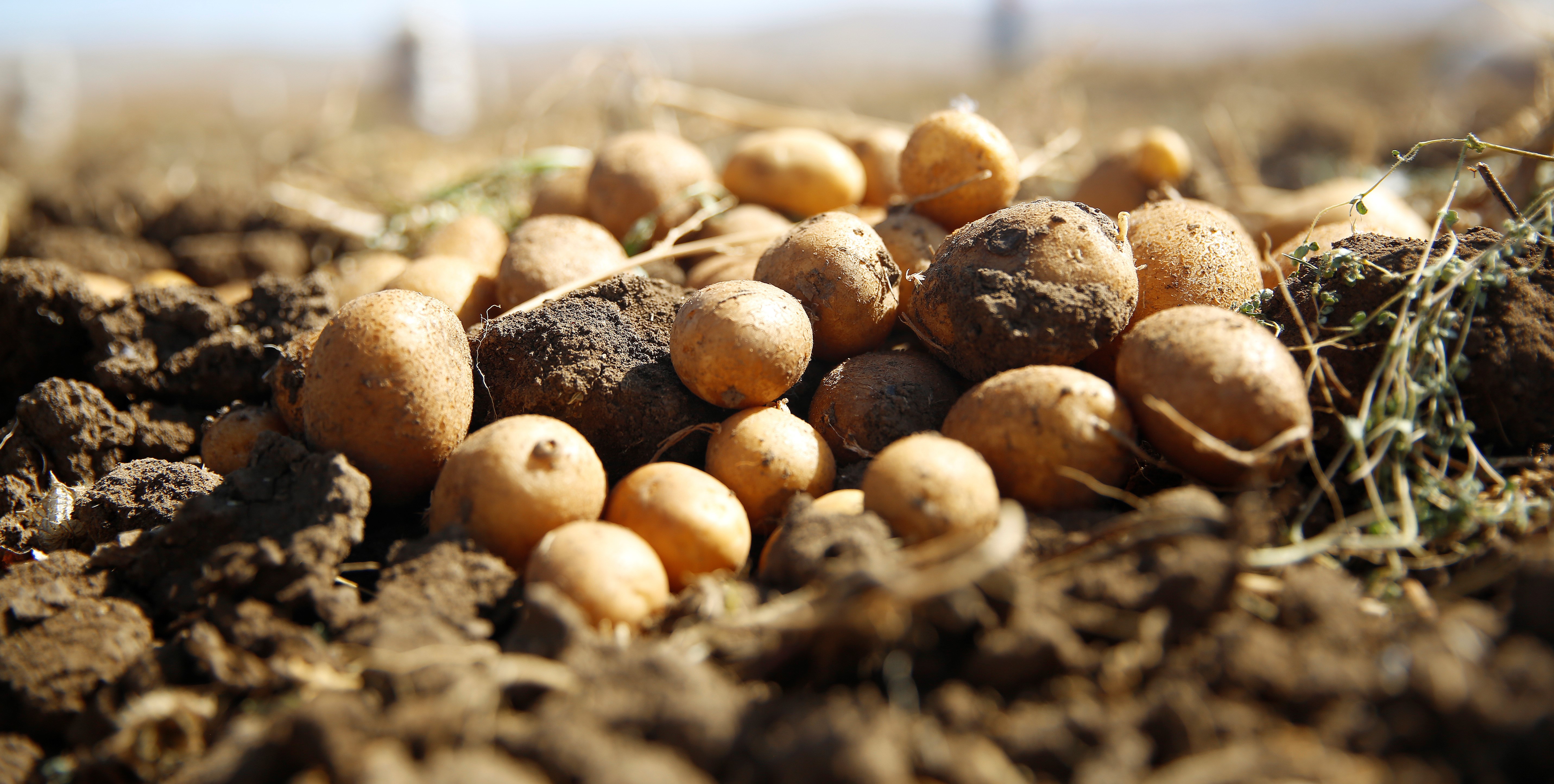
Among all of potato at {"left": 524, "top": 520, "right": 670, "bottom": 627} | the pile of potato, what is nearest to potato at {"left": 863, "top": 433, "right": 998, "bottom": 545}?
the pile of potato

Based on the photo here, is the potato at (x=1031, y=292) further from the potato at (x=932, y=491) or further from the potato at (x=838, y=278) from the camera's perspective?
the potato at (x=932, y=491)

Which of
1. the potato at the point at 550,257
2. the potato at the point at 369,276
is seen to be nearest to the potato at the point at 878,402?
the potato at the point at 550,257

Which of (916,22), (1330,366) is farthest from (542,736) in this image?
(916,22)

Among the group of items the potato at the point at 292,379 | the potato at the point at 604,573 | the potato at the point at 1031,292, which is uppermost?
the potato at the point at 1031,292

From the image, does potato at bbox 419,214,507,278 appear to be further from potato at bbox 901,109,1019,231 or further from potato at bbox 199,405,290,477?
potato at bbox 901,109,1019,231

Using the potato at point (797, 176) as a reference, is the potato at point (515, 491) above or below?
below

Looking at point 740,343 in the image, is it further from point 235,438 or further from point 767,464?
point 235,438
